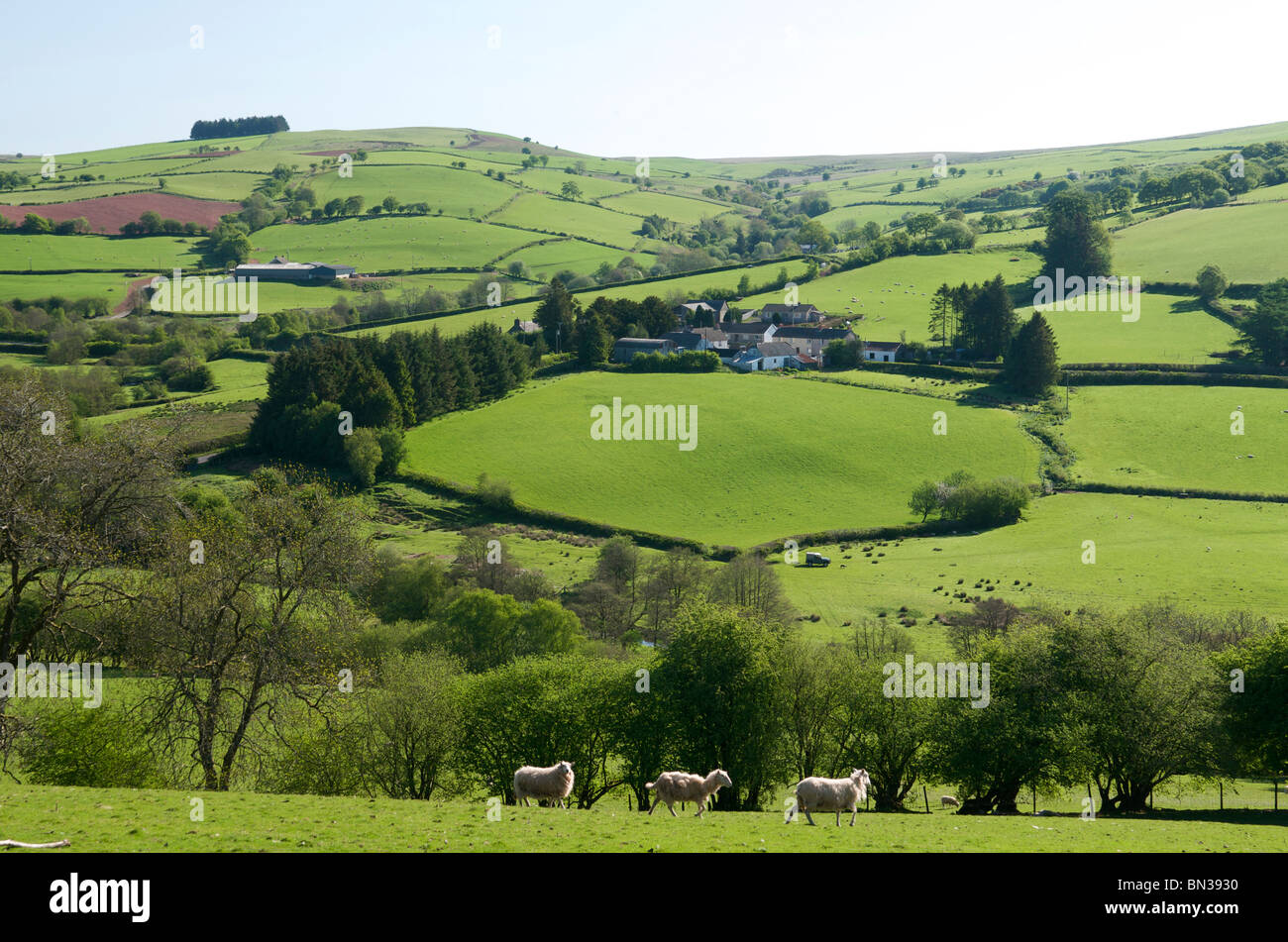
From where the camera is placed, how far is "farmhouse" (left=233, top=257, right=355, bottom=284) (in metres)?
174

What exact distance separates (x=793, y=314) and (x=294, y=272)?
98.9 m

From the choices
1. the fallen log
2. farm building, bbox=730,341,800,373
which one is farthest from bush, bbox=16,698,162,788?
farm building, bbox=730,341,800,373

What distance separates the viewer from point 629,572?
70.1m

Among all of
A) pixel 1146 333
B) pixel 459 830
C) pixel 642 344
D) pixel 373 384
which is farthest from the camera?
pixel 642 344

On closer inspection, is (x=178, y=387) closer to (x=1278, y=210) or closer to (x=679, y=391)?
(x=679, y=391)

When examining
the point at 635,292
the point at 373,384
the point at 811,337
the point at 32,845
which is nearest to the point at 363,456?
the point at 373,384

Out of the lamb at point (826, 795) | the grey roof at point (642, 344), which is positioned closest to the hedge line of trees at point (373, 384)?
the grey roof at point (642, 344)

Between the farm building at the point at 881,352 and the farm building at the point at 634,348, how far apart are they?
27550mm

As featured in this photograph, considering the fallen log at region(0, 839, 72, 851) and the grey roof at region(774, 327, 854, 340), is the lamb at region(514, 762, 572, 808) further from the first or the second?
the grey roof at region(774, 327, 854, 340)

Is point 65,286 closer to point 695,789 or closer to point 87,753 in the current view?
point 87,753

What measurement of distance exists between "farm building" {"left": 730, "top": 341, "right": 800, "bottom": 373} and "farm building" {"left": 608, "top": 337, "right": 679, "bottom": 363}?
32.2 ft

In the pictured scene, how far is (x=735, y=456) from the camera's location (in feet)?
323
